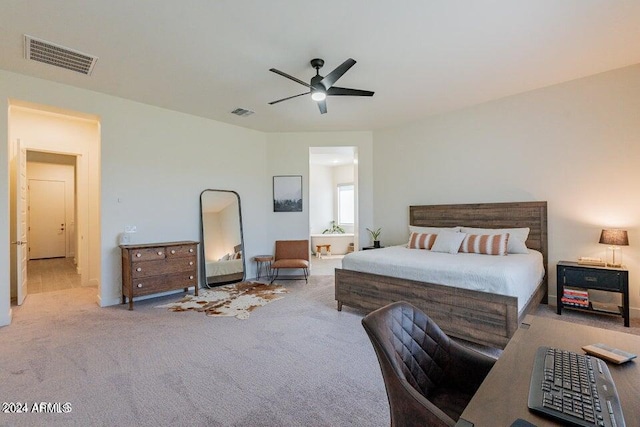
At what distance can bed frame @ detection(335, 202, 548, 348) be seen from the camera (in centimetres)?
270

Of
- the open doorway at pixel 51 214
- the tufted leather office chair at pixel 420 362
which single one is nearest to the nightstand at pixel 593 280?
the tufted leather office chair at pixel 420 362

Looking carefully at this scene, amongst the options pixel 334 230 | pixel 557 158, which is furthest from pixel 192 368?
pixel 334 230

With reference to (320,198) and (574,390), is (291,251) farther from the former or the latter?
(574,390)

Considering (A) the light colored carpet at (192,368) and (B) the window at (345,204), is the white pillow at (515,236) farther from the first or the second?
(B) the window at (345,204)

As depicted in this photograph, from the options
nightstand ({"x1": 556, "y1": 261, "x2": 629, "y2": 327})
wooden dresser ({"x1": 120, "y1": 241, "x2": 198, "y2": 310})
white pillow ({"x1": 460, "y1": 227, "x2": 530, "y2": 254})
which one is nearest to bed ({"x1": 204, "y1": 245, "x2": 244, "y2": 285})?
wooden dresser ({"x1": 120, "y1": 241, "x2": 198, "y2": 310})

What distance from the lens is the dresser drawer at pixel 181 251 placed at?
434cm

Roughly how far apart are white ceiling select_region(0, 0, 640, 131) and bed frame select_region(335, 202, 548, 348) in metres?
1.79

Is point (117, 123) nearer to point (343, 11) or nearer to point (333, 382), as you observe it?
point (343, 11)

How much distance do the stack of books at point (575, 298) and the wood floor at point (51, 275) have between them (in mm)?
7519

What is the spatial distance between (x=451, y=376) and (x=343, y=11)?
108 inches

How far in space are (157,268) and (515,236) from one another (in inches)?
197

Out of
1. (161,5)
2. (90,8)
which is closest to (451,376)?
(161,5)

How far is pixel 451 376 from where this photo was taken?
150cm

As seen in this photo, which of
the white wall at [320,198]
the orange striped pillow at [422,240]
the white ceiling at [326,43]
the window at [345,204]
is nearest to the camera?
the white ceiling at [326,43]
